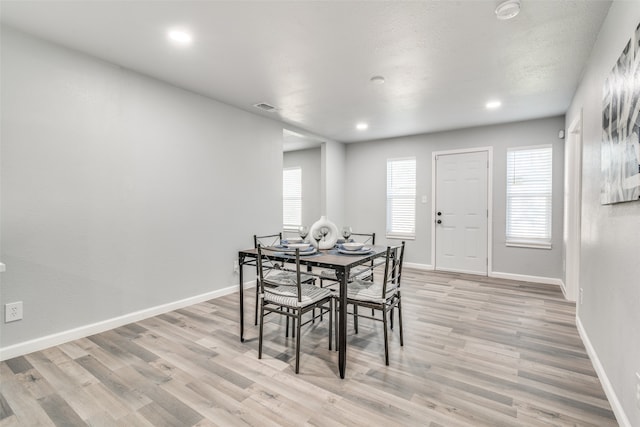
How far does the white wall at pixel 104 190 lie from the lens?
2443mm

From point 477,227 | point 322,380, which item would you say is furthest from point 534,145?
point 322,380

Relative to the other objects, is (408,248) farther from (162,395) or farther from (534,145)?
(162,395)

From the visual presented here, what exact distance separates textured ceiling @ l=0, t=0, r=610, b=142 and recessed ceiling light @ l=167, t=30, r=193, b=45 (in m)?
0.07

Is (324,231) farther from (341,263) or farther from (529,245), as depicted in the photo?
(529,245)

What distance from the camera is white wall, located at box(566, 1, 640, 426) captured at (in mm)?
1562

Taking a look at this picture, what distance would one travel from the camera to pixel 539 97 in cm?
380

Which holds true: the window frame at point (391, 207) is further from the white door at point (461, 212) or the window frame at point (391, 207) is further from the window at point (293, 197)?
the window at point (293, 197)

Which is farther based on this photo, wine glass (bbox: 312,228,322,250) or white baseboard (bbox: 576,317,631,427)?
wine glass (bbox: 312,228,322,250)

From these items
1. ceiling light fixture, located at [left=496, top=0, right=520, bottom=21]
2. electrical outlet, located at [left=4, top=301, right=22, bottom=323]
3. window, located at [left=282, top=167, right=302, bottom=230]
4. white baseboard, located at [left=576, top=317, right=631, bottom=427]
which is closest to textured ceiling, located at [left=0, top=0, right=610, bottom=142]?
ceiling light fixture, located at [left=496, top=0, right=520, bottom=21]

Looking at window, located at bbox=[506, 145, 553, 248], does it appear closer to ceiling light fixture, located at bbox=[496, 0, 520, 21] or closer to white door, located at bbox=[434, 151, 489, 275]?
white door, located at bbox=[434, 151, 489, 275]

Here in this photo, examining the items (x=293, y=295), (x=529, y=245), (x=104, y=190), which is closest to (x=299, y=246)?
(x=293, y=295)

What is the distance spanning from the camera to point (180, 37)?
2.48 meters

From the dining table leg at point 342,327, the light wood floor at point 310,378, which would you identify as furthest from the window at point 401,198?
the dining table leg at point 342,327

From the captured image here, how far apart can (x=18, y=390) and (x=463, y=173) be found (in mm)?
5728
